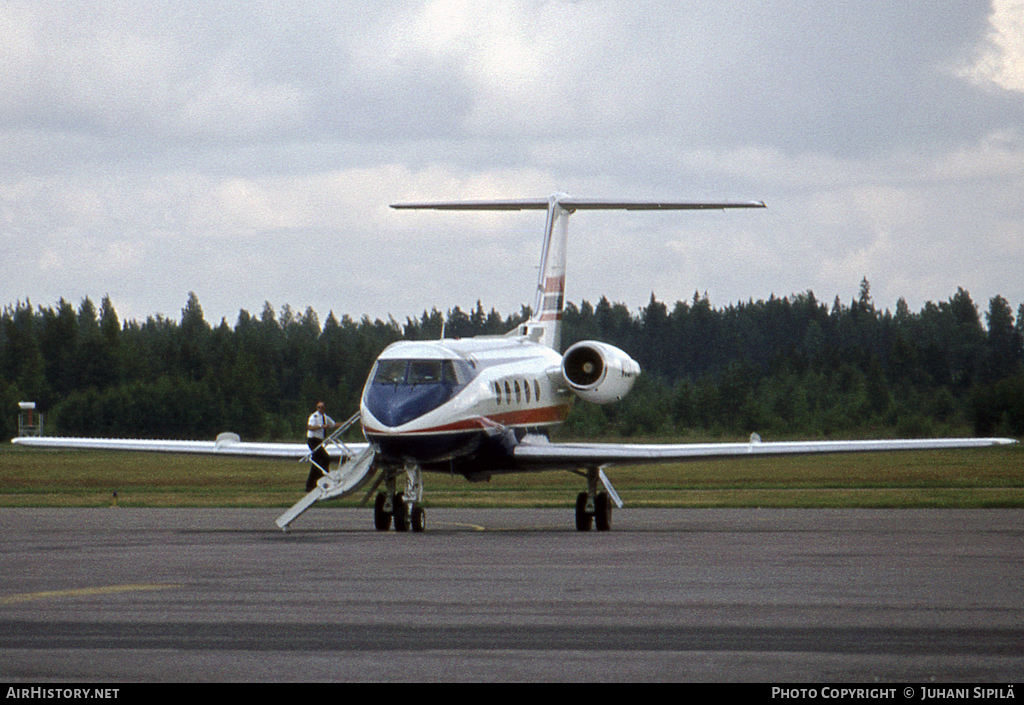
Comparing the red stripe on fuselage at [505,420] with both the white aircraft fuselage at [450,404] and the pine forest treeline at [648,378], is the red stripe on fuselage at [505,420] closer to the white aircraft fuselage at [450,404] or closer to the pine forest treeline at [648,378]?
the white aircraft fuselage at [450,404]

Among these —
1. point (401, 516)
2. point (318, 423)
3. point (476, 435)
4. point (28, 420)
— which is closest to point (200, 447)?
point (318, 423)

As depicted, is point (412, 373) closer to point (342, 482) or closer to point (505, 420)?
point (342, 482)

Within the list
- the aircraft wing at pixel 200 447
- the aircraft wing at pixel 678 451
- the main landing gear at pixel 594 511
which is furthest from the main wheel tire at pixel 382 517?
the main landing gear at pixel 594 511

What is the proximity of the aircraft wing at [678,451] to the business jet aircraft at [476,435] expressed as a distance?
25 millimetres

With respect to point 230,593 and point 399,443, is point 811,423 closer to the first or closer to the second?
point 399,443

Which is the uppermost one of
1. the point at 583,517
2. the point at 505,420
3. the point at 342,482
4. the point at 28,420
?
the point at 28,420

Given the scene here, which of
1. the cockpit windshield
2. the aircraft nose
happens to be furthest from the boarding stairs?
the cockpit windshield

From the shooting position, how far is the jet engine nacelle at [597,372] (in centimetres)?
3259

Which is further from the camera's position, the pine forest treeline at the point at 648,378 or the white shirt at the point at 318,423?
the pine forest treeline at the point at 648,378

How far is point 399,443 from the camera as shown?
2600 cm

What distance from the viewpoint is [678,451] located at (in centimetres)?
2950

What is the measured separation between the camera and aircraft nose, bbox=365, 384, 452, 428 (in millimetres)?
26094

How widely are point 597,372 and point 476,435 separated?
17.9ft

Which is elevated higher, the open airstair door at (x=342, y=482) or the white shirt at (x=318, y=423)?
the white shirt at (x=318, y=423)
